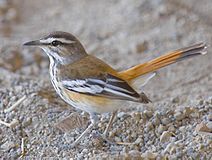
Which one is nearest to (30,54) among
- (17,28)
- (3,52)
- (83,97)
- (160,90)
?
(3,52)

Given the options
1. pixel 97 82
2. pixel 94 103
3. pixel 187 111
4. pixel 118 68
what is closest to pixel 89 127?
pixel 94 103

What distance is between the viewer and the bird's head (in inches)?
215

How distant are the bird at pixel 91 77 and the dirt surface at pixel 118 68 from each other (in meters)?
0.33

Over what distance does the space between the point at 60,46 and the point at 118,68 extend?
2452mm

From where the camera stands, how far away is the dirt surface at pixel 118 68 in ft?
17.7

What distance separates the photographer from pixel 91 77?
5.32 meters

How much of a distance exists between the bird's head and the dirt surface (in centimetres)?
69

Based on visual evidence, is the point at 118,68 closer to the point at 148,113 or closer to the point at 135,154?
the point at 148,113

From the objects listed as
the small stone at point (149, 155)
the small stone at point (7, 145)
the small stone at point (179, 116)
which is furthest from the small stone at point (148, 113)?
the small stone at point (7, 145)

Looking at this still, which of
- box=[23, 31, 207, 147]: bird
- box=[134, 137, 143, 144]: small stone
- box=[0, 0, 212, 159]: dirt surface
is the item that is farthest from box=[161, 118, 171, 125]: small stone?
box=[23, 31, 207, 147]: bird

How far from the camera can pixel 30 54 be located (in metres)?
8.23

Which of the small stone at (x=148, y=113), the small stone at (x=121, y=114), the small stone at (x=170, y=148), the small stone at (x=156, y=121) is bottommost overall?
the small stone at (x=170, y=148)

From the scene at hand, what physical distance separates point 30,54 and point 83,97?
3.11m

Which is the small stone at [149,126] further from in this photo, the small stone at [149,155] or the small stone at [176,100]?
the small stone at [176,100]
